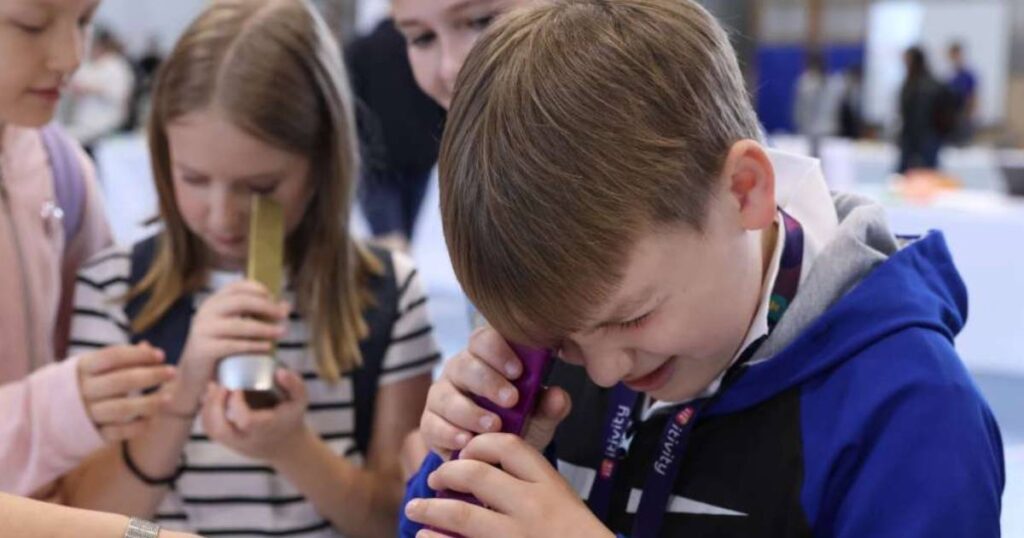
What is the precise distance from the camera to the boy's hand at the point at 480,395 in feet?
3.08

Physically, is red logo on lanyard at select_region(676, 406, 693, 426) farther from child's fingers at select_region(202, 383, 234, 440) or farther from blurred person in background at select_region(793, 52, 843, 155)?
blurred person in background at select_region(793, 52, 843, 155)

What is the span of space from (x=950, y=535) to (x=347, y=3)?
37.1 ft

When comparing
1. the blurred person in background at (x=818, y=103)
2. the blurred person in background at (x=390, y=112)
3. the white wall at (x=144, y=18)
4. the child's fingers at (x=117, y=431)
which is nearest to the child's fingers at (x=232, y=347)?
the child's fingers at (x=117, y=431)

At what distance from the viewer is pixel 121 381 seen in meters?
1.26

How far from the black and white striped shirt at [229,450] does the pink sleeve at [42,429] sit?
153 mm

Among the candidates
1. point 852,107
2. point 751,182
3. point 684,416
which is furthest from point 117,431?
point 852,107

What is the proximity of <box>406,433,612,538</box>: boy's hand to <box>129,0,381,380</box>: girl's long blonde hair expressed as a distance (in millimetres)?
560

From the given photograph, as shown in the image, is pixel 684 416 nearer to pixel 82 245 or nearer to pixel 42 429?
pixel 42 429

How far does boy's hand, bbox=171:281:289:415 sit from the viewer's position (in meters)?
1.29

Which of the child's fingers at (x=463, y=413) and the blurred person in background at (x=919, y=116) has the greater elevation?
the child's fingers at (x=463, y=413)

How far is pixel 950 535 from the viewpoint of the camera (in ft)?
2.63

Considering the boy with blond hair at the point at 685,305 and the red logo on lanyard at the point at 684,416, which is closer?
the boy with blond hair at the point at 685,305

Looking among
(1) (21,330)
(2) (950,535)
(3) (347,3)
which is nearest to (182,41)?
(1) (21,330)

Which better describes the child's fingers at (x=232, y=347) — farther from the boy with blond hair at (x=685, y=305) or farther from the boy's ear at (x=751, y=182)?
the boy's ear at (x=751, y=182)
